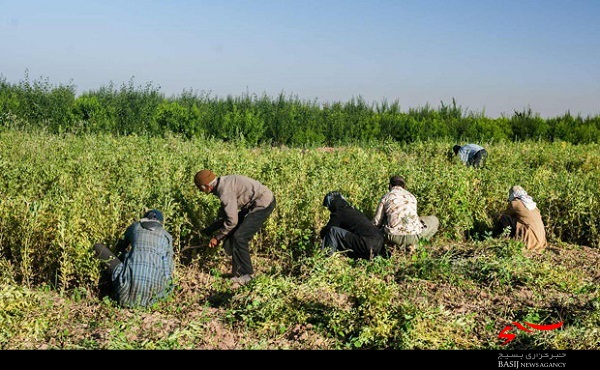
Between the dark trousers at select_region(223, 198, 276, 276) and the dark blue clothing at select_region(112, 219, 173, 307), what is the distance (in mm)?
884

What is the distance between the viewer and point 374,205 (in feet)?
27.9

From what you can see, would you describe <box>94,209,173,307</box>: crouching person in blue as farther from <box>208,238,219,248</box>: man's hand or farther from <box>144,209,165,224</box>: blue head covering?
<box>208,238,219,248</box>: man's hand

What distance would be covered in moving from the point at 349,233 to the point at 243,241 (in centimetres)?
122

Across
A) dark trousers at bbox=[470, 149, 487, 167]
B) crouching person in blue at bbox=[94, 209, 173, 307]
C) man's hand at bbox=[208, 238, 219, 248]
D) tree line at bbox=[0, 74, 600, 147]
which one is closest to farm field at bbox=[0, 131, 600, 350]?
crouching person in blue at bbox=[94, 209, 173, 307]

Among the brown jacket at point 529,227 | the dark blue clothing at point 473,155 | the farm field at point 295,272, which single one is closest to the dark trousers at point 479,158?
the dark blue clothing at point 473,155

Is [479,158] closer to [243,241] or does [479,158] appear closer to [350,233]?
[350,233]

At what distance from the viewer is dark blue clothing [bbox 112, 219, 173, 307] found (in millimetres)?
5883

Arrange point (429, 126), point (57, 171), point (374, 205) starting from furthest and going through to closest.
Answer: point (429, 126) < point (374, 205) < point (57, 171)

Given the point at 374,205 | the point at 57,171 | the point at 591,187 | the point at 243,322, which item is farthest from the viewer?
the point at 591,187

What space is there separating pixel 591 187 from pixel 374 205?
3429mm
